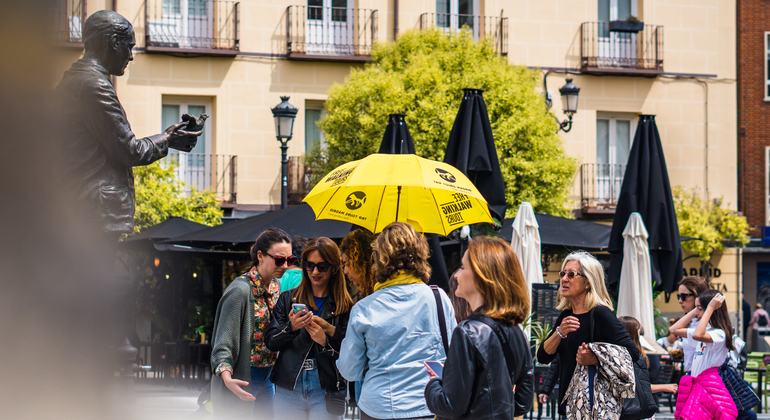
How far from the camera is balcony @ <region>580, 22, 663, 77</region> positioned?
70.6ft

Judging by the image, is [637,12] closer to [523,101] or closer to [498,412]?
[523,101]

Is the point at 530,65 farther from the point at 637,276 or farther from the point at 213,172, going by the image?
the point at 637,276

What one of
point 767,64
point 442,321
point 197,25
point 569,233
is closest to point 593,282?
point 442,321

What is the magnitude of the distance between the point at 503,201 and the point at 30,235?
802 cm

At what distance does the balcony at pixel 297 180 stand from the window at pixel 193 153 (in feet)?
6.66

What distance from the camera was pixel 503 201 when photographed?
852cm

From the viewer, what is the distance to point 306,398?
4.46m

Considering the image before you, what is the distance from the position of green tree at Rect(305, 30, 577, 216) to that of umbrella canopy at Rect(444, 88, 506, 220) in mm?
7886

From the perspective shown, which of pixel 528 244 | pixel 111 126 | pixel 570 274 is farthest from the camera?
pixel 528 244

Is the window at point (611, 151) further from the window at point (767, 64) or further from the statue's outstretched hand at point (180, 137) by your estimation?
the statue's outstretched hand at point (180, 137)

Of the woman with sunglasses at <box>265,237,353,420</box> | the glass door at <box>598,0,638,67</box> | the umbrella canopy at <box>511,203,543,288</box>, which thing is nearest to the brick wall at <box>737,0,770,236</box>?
the glass door at <box>598,0,638,67</box>

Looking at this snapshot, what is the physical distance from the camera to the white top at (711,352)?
6727 millimetres

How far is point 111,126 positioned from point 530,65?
66.8 ft

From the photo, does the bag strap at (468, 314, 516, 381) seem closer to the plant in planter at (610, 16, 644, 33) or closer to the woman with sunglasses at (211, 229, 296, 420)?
the woman with sunglasses at (211, 229, 296, 420)
